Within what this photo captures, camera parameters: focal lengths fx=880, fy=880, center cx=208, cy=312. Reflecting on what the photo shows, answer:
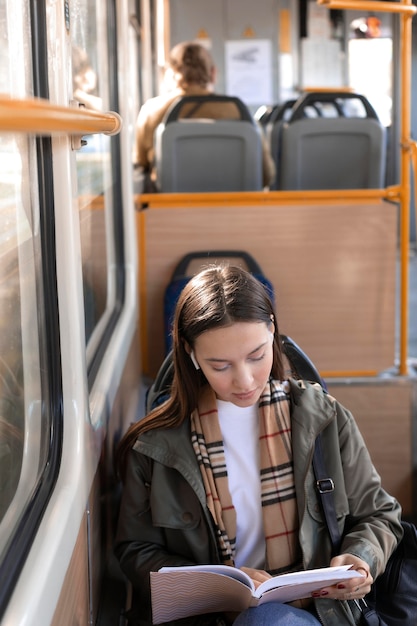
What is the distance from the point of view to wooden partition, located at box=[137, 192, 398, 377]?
3.80m

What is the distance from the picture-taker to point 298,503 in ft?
5.98

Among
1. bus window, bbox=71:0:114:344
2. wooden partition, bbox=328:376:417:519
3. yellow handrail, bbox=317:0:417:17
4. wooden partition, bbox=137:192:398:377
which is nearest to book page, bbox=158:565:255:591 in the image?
bus window, bbox=71:0:114:344

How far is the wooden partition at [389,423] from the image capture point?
3615mm

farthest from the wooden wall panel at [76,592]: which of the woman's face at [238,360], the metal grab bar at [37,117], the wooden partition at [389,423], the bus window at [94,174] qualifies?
the wooden partition at [389,423]

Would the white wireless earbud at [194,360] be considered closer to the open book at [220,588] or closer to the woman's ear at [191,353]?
the woman's ear at [191,353]

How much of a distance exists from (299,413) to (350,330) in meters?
2.04

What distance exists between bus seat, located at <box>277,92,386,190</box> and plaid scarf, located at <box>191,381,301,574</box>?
2.48m

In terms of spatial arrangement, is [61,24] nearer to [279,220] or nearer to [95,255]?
[95,255]

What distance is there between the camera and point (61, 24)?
164 cm

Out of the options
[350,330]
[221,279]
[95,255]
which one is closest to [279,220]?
[350,330]

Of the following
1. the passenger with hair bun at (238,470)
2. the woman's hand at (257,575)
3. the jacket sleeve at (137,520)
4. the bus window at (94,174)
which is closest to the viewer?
the woman's hand at (257,575)

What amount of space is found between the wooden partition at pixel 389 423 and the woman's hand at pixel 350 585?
193 centimetres

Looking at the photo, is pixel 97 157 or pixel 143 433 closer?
pixel 143 433

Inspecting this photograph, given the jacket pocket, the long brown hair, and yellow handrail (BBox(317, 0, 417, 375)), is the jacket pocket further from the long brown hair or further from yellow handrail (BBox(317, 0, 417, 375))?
yellow handrail (BBox(317, 0, 417, 375))
